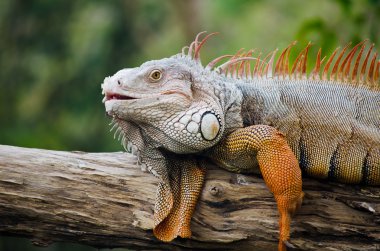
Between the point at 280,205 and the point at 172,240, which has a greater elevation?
the point at 280,205

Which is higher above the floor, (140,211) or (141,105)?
(141,105)

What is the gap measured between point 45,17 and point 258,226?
1296 cm

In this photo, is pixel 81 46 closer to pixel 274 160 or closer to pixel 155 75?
pixel 155 75

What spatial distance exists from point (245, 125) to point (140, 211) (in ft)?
3.67

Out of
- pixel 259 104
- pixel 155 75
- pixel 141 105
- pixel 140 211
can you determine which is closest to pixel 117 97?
pixel 141 105

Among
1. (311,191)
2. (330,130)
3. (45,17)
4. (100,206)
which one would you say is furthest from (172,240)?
(45,17)

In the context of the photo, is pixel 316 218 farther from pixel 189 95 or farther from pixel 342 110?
pixel 189 95

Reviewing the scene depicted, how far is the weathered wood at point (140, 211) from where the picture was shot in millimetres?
4465

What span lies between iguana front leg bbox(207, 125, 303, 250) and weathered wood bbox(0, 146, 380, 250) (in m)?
0.22

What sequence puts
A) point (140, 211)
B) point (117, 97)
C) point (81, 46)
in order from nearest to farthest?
point (117, 97) < point (140, 211) < point (81, 46)

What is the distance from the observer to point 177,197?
466 cm

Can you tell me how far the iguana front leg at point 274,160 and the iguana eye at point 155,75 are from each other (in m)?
0.74

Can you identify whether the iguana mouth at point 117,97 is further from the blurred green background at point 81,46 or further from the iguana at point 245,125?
the blurred green background at point 81,46

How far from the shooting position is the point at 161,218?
176 inches
